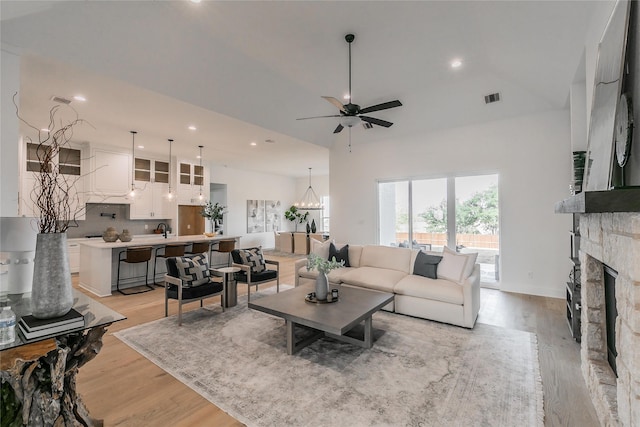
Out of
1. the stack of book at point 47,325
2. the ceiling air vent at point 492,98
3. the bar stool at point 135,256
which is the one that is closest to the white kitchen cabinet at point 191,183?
the bar stool at point 135,256

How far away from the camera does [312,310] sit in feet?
9.64

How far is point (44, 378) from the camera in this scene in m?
1.56

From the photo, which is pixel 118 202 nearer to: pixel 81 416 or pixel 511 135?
pixel 81 416

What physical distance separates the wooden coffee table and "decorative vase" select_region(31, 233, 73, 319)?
66.9 inches

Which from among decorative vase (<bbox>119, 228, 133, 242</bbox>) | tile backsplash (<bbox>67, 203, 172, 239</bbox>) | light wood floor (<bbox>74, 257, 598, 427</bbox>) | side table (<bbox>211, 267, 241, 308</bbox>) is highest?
tile backsplash (<bbox>67, 203, 172, 239</bbox>)

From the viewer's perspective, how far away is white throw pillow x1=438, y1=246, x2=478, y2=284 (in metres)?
3.79

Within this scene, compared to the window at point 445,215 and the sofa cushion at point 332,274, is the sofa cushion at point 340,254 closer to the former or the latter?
the sofa cushion at point 332,274

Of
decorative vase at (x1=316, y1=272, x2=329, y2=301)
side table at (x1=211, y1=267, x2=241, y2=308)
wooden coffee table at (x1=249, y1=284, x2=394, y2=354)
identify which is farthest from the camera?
side table at (x1=211, y1=267, x2=241, y2=308)

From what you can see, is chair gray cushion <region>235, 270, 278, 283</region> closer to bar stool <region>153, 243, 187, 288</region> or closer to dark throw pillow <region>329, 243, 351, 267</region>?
dark throw pillow <region>329, 243, 351, 267</region>

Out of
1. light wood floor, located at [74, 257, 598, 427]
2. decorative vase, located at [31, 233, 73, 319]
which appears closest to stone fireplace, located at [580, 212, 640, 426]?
light wood floor, located at [74, 257, 598, 427]

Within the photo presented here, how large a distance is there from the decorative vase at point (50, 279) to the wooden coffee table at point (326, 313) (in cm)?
170

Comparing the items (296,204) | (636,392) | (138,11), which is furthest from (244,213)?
(636,392)

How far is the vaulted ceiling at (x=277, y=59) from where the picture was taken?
290 cm

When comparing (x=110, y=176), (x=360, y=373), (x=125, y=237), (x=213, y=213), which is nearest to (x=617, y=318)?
(x=360, y=373)
